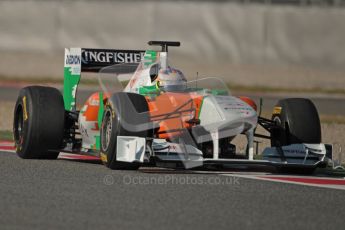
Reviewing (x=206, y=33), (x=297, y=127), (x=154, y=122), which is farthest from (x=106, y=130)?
(x=206, y=33)

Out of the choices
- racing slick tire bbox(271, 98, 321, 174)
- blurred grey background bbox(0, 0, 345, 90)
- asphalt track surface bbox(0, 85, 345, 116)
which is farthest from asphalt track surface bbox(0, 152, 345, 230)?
blurred grey background bbox(0, 0, 345, 90)

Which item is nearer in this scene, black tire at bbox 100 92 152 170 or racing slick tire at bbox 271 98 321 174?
black tire at bbox 100 92 152 170

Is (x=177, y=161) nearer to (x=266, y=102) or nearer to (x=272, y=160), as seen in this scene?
(x=272, y=160)

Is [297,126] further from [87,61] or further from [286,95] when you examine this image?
[286,95]

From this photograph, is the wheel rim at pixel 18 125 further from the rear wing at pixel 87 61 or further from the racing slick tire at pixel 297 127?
the racing slick tire at pixel 297 127

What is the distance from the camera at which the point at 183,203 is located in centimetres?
905

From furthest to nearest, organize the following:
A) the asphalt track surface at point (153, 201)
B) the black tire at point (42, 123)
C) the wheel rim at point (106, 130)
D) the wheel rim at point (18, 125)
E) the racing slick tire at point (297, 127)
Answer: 1. the wheel rim at point (18, 125)
2. the black tire at point (42, 123)
3. the racing slick tire at point (297, 127)
4. the wheel rim at point (106, 130)
5. the asphalt track surface at point (153, 201)

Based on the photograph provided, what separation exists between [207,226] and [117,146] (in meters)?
3.13

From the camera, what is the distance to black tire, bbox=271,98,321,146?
1203 centimetres

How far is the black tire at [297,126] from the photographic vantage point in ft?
39.5

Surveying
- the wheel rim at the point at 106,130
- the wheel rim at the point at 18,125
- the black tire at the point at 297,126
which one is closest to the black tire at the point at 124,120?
the wheel rim at the point at 106,130

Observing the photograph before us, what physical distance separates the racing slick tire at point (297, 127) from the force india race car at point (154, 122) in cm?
1

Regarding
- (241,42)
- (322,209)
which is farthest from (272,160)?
(241,42)

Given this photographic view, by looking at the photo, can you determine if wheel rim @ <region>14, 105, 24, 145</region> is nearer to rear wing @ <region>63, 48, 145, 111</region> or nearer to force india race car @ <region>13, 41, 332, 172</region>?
force india race car @ <region>13, 41, 332, 172</region>
